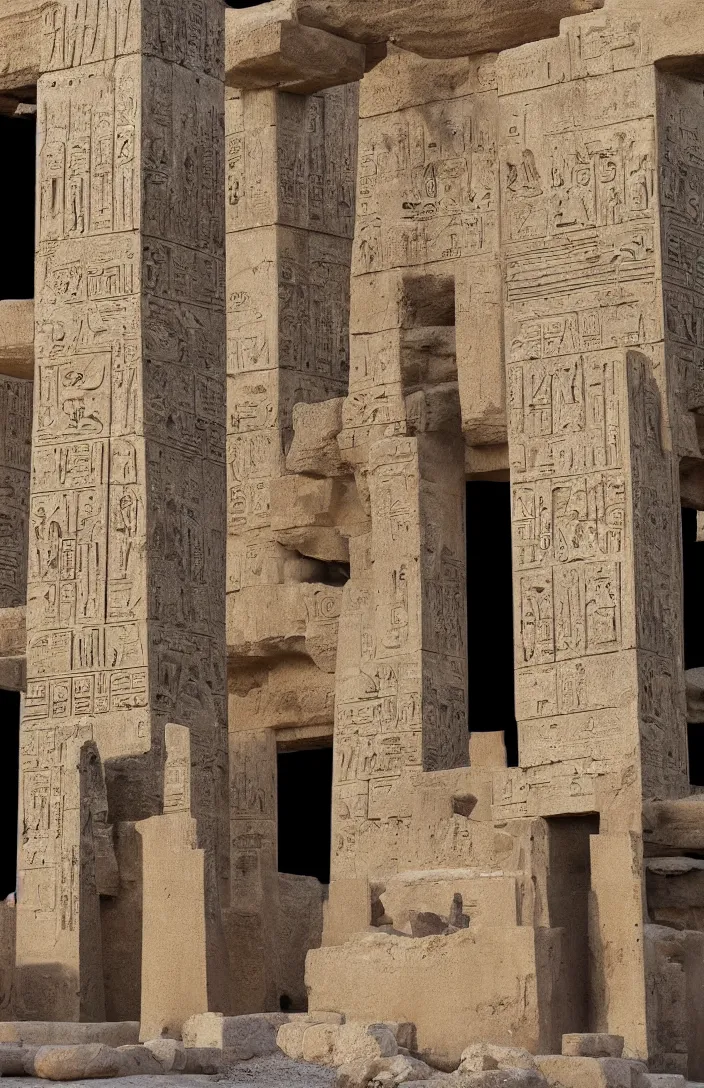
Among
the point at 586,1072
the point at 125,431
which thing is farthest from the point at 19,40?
the point at 586,1072

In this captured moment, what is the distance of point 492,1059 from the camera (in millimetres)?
14945

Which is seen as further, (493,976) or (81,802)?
(81,802)

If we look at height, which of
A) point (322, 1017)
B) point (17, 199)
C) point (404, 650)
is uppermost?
point (17, 199)

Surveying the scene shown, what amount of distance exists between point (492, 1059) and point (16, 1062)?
6.86ft

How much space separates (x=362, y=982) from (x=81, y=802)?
2.20m

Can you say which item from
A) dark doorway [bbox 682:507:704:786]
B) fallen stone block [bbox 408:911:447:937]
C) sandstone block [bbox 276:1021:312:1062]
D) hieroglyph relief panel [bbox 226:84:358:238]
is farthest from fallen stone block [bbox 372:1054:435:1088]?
dark doorway [bbox 682:507:704:786]

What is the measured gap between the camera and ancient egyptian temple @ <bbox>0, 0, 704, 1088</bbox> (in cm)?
1681

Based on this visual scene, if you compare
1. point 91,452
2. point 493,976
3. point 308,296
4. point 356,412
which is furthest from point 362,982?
point 308,296

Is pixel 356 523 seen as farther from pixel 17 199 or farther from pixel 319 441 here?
pixel 17 199

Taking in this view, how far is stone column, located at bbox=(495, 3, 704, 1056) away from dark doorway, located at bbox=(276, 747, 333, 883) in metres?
6.30

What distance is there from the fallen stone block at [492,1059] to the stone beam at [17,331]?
6190mm

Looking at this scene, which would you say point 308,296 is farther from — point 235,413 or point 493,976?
point 493,976

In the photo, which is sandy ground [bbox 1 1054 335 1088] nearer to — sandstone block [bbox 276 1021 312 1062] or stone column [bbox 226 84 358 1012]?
sandstone block [bbox 276 1021 312 1062]

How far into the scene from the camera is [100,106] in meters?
19.3
